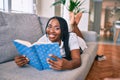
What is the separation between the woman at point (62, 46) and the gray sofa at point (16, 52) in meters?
0.05

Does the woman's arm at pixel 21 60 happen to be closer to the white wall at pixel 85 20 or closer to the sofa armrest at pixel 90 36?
the sofa armrest at pixel 90 36

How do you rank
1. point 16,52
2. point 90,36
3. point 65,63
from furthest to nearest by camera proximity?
point 90,36 → point 16,52 → point 65,63

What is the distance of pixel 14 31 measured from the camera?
4.90 ft

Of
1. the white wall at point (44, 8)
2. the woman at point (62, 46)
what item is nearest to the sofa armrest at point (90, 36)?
the woman at point (62, 46)

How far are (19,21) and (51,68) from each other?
665mm

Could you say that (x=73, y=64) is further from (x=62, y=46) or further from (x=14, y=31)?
(x=14, y=31)

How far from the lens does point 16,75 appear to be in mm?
1066

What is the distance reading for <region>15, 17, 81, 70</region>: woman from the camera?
1.09m

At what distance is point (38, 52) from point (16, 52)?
1.45 ft

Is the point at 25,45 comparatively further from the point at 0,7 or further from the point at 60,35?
the point at 0,7

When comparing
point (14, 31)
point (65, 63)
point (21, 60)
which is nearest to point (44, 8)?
point (14, 31)

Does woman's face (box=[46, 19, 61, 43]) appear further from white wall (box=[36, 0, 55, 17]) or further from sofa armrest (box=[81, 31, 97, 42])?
white wall (box=[36, 0, 55, 17])

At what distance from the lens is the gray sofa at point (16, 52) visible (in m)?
1.07

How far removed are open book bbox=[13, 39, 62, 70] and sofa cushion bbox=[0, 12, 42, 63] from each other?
266 millimetres
